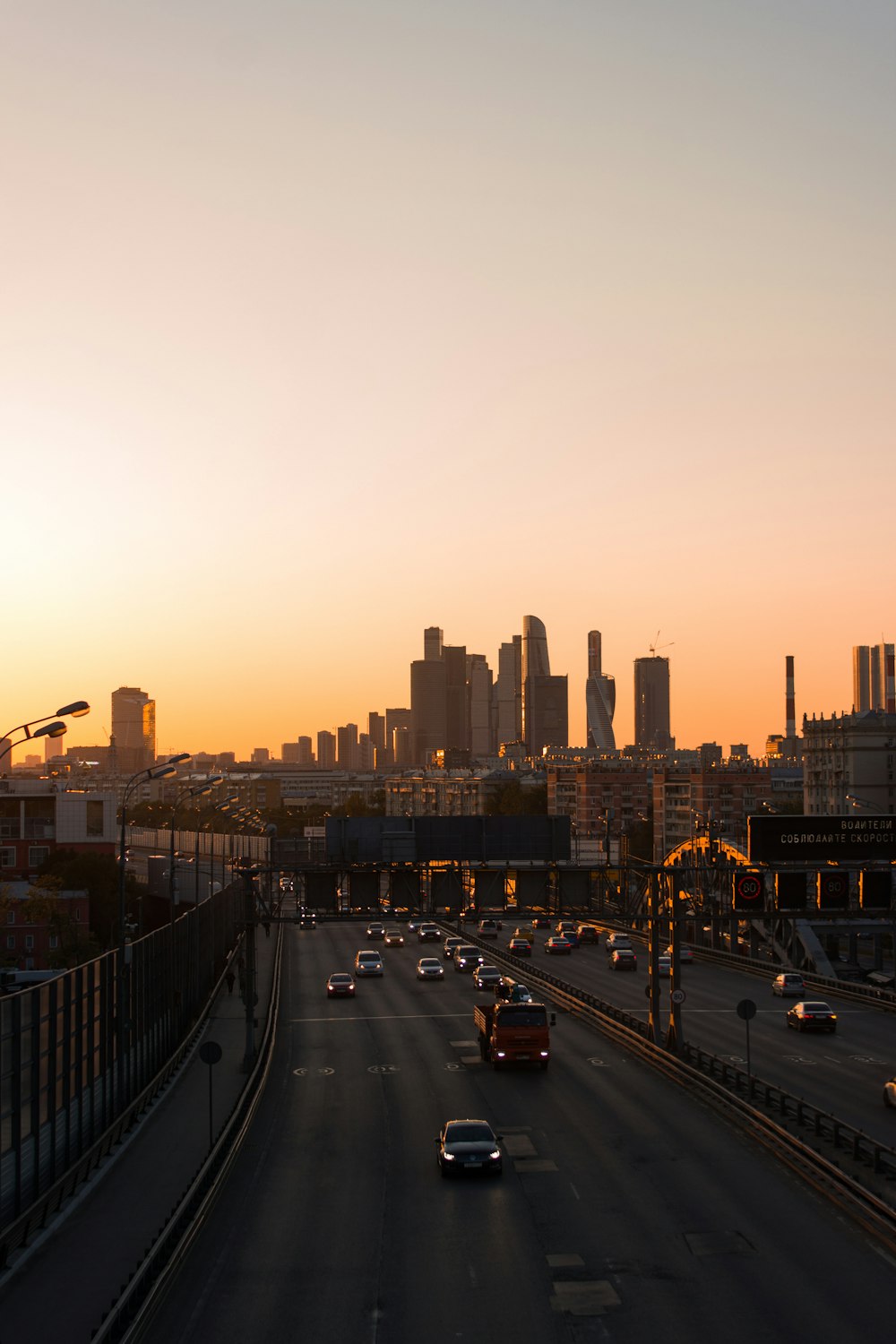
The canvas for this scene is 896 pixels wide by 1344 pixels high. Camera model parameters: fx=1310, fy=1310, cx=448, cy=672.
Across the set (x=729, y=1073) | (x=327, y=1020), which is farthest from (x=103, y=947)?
(x=729, y=1073)

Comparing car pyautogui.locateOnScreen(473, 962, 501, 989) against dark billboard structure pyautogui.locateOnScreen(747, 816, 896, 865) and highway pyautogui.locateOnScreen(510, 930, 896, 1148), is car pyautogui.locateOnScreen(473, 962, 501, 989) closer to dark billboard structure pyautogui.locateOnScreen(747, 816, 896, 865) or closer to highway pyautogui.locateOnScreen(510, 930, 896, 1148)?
highway pyautogui.locateOnScreen(510, 930, 896, 1148)

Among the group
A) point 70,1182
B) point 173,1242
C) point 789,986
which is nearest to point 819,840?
point 789,986

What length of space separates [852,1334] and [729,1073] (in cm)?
2486

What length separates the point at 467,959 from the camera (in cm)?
8744

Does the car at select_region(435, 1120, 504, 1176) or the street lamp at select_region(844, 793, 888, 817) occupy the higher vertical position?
the street lamp at select_region(844, 793, 888, 817)

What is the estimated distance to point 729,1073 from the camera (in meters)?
45.0

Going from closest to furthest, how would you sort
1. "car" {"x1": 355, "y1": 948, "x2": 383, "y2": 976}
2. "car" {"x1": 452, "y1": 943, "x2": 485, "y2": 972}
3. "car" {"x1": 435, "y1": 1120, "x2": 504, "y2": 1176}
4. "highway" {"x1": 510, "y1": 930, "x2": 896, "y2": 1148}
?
"car" {"x1": 435, "y1": 1120, "x2": 504, "y2": 1176}, "highway" {"x1": 510, "y1": 930, "x2": 896, "y2": 1148}, "car" {"x1": 355, "y1": 948, "x2": 383, "y2": 976}, "car" {"x1": 452, "y1": 943, "x2": 485, "y2": 972}

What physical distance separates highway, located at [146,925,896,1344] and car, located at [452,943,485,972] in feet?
135

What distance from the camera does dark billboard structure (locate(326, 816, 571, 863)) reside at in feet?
184

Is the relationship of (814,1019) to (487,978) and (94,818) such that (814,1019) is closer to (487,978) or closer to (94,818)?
(487,978)

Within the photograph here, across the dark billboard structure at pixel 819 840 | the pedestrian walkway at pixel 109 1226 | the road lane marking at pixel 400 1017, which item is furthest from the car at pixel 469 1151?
the road lane marking at pixel 400 1017

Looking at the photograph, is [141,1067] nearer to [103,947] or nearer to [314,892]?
[314,892]

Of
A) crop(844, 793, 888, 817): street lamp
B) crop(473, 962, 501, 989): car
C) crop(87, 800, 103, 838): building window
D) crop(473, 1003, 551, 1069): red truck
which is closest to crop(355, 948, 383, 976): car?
crop(473, 962, 501, 989): car

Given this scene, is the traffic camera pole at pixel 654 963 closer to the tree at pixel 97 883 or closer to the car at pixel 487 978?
the car at pixel 487 978
